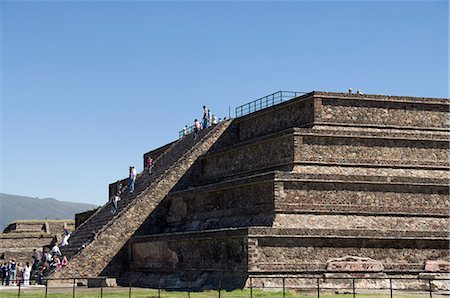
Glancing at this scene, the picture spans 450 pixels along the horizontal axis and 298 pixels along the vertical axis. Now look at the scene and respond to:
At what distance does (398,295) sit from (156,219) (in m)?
13.8

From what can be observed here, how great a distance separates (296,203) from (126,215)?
360 inches

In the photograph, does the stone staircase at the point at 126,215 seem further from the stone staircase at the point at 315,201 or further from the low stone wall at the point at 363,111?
the low stone wall at the point at 363,111

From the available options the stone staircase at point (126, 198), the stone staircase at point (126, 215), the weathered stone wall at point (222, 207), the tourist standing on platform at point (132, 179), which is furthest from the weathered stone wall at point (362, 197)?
the tourist standing on platform at point (132, 179)

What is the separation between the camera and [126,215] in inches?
1278

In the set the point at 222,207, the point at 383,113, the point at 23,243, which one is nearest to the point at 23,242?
the point at 23,243

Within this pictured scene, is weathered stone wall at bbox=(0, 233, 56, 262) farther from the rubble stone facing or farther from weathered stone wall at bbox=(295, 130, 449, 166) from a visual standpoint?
the rubble stone facing

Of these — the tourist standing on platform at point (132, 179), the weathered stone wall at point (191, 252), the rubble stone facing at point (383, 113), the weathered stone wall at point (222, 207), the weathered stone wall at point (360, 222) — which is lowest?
the weathered stone wall at point (191, 252)

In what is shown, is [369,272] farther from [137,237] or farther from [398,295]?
[137,237]

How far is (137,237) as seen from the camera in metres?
31.9

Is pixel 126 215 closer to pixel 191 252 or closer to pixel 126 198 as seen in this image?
pixel 126 198

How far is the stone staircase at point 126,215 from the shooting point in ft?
102

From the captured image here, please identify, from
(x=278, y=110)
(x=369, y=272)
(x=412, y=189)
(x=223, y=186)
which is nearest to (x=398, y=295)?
(x=369, y=272)

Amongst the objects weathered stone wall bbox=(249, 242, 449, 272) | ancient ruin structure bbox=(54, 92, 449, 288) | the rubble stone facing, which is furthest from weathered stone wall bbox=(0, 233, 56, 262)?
weathered stone wall bbox=(249, 242, 449, 272)

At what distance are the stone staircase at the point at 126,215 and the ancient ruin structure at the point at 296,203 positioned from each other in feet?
0.18
